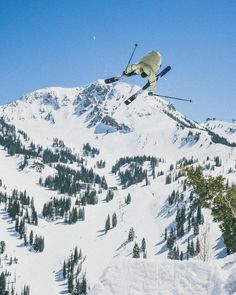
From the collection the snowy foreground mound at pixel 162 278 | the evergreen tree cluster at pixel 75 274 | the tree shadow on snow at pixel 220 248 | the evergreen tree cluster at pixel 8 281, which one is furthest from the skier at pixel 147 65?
the tree shadow on snow at pixel 220 248

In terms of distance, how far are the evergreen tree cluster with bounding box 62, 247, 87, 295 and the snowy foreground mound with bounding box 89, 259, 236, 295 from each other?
467 ft

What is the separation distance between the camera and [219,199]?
31.5 meters

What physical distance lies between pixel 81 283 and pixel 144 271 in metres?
151

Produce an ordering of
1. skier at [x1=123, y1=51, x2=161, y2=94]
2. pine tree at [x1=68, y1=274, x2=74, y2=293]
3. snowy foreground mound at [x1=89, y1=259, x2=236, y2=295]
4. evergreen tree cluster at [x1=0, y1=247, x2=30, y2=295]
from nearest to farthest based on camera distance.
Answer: snowy foreground mound at [x1=89, y1=259, x2=236, y2=295] → skier at [x1=123, y1=51, x2=161, y2=94] → evergreen tree cluster at [x1=0, y1=247, x2=30, y2=295] → pine tree at [x1=68, y1=274, x2=74, y2=293]

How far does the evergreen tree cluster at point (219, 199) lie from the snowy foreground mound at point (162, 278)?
15.0 metres

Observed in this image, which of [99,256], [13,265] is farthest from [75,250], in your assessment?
[13,265]

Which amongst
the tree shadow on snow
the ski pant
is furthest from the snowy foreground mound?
the tree shadow on snow

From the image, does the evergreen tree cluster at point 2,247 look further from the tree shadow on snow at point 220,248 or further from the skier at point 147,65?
the skier at point 147,65

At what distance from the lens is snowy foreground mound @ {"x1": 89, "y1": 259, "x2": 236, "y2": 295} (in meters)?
15.3

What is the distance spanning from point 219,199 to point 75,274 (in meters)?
153

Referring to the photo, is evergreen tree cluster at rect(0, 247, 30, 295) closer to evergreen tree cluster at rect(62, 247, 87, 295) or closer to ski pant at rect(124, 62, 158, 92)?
evergreen tree cluster at rect(62, 247, 87, 295)

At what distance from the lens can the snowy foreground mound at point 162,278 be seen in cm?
1533

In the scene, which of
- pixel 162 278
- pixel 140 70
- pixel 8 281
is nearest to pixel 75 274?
pixel 8 281

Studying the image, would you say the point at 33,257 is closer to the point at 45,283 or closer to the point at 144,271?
the point at 45,283
